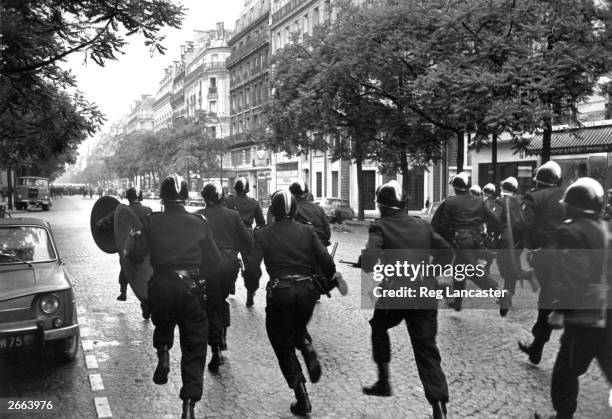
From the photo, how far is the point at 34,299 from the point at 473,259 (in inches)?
203

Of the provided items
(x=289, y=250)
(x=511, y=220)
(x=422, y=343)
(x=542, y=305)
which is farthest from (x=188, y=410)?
(x=511, y=220)

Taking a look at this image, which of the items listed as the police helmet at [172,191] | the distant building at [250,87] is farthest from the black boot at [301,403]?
the distant building at [250,87]

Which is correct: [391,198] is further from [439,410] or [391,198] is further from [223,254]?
[223,254]

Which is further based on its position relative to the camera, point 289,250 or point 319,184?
point 319,184

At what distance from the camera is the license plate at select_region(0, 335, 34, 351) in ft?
16.9

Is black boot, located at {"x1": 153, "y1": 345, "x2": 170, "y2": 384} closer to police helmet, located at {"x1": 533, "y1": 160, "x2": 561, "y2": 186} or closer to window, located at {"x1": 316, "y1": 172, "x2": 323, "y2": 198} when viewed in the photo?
police helmet, located at {"x1": 533, "y1": 160, "x2": 561, "y2": 186}

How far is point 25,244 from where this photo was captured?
6324 mm

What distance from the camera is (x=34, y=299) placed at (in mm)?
5414

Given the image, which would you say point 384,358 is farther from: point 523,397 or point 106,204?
point 106,204

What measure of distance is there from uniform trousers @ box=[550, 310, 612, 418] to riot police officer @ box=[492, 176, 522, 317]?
3.81 meters

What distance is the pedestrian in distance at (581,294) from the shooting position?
397cm

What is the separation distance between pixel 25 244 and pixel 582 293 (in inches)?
206

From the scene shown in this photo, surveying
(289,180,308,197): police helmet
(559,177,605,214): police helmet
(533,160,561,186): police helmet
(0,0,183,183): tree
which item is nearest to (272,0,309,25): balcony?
(0,0,183,183): tree

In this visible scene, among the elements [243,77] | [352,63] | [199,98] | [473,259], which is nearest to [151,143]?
[199,98]
